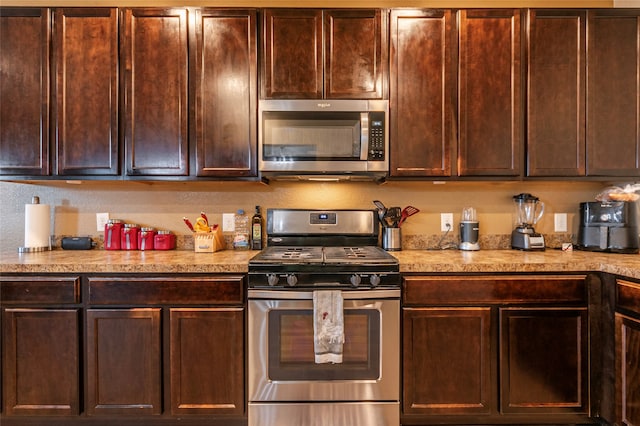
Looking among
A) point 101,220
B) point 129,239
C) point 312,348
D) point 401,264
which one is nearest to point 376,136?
point 401,264

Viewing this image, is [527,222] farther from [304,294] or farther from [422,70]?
[304,294]

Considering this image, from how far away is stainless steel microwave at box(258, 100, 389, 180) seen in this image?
198 cm

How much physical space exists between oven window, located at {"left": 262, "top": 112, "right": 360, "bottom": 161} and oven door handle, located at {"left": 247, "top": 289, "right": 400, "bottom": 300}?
77cm

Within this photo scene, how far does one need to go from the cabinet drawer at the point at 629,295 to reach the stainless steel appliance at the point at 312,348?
1.06 metres

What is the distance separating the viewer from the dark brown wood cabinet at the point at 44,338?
5.59 feet

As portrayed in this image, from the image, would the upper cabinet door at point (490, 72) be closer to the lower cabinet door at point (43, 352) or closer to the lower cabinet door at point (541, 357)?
the lower cabinet door at point (541, 357)

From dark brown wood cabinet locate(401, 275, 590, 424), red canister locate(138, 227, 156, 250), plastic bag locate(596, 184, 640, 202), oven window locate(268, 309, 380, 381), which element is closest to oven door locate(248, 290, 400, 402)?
oven window locate(268, 309, 380, 381)

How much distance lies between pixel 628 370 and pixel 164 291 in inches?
89.7

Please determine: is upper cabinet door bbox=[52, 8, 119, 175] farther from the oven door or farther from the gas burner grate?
the gas burner grate

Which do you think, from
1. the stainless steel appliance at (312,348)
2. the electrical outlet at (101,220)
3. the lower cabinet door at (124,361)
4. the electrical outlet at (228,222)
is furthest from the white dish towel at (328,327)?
the electrical outlet at (101,220)

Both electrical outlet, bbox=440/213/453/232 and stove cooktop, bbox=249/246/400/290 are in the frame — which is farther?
electrical outlet, bbox=440/213/453/232

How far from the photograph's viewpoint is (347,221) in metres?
2.34

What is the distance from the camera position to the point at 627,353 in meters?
1.61

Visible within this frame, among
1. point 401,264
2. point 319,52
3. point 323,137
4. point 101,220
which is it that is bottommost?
point 401,264
